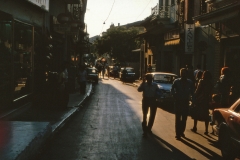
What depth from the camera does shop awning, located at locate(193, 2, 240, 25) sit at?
16.4m

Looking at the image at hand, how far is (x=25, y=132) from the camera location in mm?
9180

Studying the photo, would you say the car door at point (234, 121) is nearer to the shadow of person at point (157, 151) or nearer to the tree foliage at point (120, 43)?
the shadow of person at point (157, 151)

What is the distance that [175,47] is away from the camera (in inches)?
1436

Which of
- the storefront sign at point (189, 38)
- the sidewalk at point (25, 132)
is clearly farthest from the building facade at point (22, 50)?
the storefront sign at point (189, 38)

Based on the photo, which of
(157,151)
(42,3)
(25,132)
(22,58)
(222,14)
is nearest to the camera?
(157,151)

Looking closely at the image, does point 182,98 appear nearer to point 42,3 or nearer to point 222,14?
point 222,14

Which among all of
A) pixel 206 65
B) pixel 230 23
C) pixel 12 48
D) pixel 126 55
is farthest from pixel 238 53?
pixel 126 55

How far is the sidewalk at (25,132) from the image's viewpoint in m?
7.29

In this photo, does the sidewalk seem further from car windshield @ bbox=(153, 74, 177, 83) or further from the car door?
car windshield @ bbox=(153, 74, 177, 83)

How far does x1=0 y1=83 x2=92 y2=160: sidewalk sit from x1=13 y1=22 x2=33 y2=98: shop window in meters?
1.31

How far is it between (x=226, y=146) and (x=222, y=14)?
35.7 feet

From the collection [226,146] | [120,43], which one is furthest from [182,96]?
[120,43]

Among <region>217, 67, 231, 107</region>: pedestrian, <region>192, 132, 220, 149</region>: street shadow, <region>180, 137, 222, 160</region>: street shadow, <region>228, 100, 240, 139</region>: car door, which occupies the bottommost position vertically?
<region>192, 132, 220, 149</region>: street shadow

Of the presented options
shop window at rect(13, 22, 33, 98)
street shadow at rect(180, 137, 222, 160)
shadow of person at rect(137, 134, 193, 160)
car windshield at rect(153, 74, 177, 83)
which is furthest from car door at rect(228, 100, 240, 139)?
car windshield at rect(153, 74, 177, 83)
